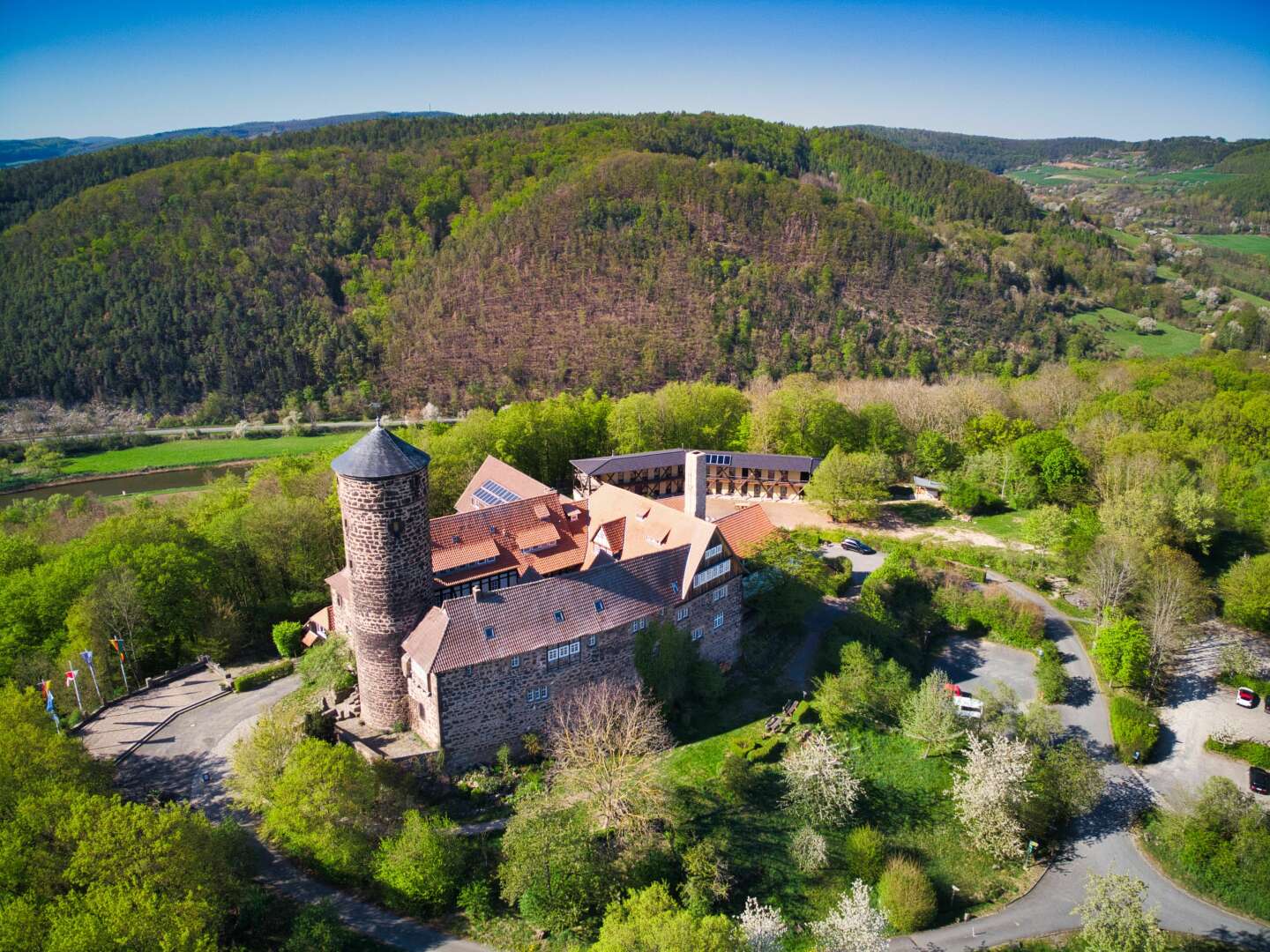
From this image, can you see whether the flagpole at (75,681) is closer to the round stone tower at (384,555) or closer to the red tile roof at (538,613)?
the round stone tower at (384,555)

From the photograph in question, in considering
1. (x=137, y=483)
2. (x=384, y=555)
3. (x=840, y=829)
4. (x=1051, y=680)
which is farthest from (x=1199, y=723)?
(x=137, y=483)

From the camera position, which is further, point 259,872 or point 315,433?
point 315,433

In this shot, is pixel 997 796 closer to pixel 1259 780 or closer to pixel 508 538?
pixel 1259 780

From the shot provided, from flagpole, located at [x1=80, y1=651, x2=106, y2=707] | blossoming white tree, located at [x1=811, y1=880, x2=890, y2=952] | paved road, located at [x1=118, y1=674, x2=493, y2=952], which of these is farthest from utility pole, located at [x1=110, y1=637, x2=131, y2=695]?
blossoming white tree, located at [x1=811, y1=880, x2=890, y2=952]

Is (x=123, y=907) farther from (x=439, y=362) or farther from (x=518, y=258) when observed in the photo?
(x=518, y=258)

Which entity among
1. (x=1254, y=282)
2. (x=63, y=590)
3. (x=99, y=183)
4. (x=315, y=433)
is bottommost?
(x=315, y=433)

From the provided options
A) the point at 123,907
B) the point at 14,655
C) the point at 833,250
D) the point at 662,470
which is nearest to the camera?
the point at 123,907

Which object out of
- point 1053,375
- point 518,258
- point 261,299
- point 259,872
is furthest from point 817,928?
point 261,299
